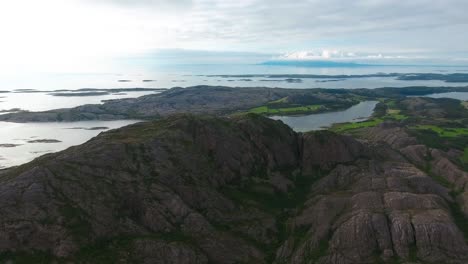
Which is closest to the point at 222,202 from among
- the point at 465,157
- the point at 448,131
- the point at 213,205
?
the point at 213,205

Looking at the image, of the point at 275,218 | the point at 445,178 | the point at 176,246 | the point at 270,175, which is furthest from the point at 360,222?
the point at 445,178

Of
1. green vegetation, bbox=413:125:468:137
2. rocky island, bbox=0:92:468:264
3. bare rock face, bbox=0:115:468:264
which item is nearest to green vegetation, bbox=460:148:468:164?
green vegetation, bbox=413:125:468:137

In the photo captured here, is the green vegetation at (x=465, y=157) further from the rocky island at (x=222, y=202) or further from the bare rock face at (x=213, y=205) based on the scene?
the bare rock face at (x=213, y=205)

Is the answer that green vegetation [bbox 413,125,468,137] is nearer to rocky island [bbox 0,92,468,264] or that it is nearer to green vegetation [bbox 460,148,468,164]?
green vegetation [bbox 460,148,468,164]

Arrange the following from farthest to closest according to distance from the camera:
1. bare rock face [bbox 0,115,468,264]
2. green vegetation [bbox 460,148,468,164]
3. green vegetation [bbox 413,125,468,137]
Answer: green vegetation [bbox 413,125,468,137] → green vegetation [bbox 460,148,468,164] → bare rock face [bbox 0,115,468,264]

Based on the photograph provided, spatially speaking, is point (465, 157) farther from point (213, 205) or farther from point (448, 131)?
point (213, 205)

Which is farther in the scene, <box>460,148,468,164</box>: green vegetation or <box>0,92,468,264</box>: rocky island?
<box>460,148,468,164</box>: green vegetation

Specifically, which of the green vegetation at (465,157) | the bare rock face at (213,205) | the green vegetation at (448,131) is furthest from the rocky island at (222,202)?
the green vegetation at (448,131)

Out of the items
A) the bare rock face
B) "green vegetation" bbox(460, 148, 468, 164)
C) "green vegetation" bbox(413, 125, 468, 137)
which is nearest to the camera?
the bare rock face
